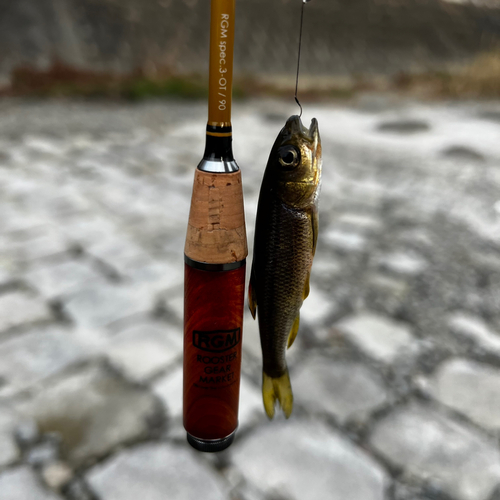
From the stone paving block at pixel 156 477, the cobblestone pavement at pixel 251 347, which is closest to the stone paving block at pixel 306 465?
the cobblestone pavement at pixel 251 347

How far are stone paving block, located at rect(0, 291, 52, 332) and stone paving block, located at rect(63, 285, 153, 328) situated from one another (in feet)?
0.46

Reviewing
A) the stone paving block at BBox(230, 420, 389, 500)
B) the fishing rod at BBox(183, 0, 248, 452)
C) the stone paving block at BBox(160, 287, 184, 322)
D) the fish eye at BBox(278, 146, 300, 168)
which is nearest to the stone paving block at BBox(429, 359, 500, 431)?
the stone paving block at BBox(230, 420, 389, 500)

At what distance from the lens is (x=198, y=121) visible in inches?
347

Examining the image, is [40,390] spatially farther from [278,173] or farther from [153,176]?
[153,176]

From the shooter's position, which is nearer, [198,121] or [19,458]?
[19,458]

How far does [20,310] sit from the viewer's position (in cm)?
275

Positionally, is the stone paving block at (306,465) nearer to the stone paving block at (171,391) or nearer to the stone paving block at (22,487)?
the stone paving block at (171,391)

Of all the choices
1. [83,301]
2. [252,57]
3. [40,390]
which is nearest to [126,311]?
[83,301]

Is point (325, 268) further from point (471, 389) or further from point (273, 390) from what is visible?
point (273, 390)

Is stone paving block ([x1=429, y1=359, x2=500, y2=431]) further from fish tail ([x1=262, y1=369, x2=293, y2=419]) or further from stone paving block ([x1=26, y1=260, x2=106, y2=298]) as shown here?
stone paving block ([x1=26, y1=260, x2=106, y2=298])

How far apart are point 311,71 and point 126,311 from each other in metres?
21.8

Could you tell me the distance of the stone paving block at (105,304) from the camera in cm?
277

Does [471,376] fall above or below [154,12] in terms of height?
below

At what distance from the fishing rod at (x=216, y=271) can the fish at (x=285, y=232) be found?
3.4 inches
